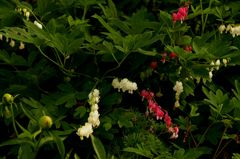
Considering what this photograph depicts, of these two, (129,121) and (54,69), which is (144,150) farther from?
(54,69)

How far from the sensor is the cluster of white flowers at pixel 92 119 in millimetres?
2648

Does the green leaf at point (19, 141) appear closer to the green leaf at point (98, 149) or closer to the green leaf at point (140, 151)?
the green leaf at point (98, 149)

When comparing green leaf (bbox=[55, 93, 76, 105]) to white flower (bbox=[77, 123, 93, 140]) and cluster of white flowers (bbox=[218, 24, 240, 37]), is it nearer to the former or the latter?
white flower (bbox=[77, 123, 93, 140])

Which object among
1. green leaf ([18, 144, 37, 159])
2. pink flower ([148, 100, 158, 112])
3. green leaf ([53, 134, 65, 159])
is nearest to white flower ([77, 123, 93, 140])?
green leaf ([53, 134, 65, 159])

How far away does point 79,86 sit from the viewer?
10.2 ft

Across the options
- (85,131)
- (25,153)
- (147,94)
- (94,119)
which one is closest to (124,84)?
(147,94)

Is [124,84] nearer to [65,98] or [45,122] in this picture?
[65,98]

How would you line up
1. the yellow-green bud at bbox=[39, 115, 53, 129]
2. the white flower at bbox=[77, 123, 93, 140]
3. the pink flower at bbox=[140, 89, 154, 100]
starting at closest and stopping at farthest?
the yellow-green bud at bbox=[39, 115, 53, 129]
the white flower at bbox=[77, 123, 93, 140]
the pink flower at bbox=[140, 89, 154, 100]

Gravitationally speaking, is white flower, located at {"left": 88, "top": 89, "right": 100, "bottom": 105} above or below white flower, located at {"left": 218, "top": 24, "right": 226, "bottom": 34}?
below

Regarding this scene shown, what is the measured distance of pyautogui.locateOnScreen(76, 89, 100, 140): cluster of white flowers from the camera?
8.69 feet

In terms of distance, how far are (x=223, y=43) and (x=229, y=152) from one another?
736 millimetres

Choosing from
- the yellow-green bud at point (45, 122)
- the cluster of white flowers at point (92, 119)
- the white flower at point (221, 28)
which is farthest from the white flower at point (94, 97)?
the white flower at point (221, 28)

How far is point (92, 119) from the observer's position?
2725 mm

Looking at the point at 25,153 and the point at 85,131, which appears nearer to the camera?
the point at 25,153
